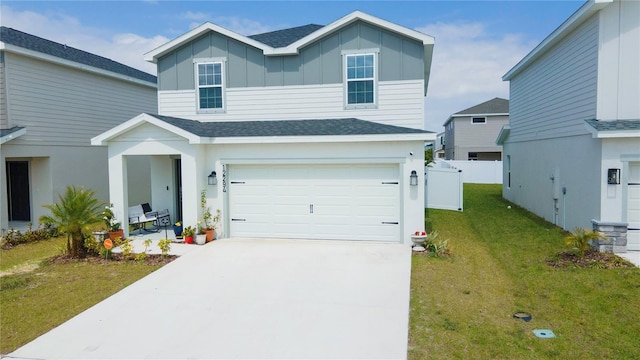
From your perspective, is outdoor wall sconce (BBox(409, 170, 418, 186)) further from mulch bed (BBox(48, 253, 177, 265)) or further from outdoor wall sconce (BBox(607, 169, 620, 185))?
mulch bed (BBox(48, 253, 177, 265))

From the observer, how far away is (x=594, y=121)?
1068 cm

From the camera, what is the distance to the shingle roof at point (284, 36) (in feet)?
46.3

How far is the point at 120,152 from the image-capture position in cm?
1218

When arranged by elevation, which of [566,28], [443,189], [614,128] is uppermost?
Answer: [566,28]

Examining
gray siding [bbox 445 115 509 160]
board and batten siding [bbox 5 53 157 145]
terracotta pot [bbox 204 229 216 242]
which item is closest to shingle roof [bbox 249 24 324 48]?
terracotta pot [bbox 204 229 216 242]

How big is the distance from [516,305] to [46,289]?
8460 millimetres

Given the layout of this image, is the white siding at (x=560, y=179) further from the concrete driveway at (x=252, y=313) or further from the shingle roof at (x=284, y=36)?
the shingle roof at (x=284, y=36)

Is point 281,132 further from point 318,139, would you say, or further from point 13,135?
point 13,135

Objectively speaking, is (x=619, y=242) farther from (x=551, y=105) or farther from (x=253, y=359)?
(x=253, y=359)

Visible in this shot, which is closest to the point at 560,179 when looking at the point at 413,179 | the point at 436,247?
the point at 413,179

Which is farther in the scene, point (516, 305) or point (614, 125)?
point (614, 125)

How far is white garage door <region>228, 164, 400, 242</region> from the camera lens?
1165 centimetres

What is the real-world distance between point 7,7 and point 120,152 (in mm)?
6713

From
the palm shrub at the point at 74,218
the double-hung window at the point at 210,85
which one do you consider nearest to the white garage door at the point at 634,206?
the double-hung window at the point at 210,85
